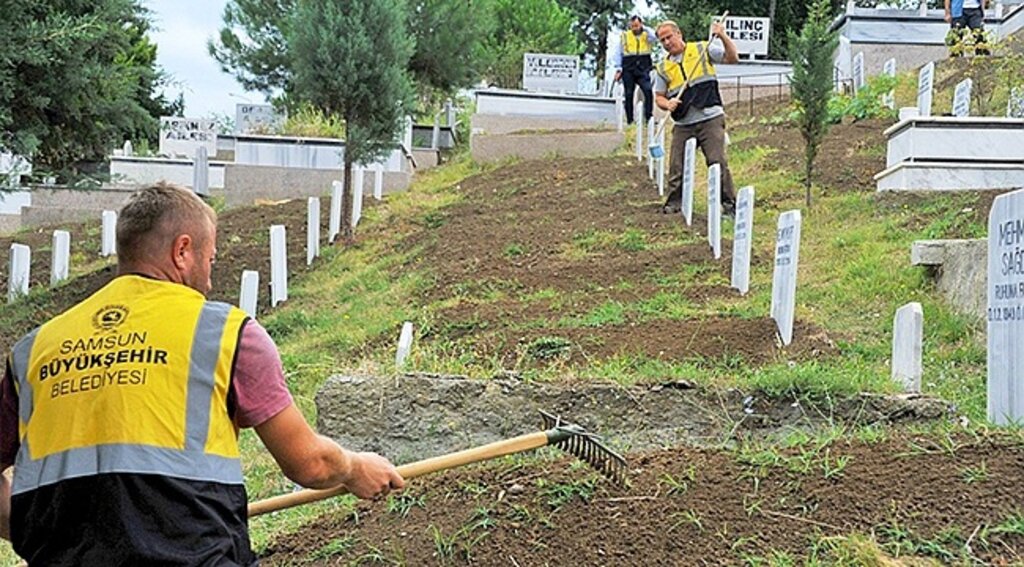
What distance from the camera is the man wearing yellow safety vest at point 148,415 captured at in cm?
265

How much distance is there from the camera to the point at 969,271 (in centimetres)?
779

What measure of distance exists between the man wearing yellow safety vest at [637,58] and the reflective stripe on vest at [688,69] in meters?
6.05

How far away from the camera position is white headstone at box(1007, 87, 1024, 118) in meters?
13.6

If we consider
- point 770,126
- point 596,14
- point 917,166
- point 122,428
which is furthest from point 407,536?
point 596,14

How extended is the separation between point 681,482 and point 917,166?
29.5ft

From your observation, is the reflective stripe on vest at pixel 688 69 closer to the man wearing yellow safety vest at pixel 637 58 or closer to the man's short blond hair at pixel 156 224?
the man wearing yellow safety vest at pixel 637 58

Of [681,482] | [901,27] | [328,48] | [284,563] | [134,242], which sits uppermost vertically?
[901,27]

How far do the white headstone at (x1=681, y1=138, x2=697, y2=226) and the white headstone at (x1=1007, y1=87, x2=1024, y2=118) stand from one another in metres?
4.51

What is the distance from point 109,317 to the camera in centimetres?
276

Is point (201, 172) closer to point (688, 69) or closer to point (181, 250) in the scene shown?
point (688, 69)

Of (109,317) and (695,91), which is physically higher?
(695,91)

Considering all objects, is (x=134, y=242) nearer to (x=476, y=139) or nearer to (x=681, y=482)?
(x=681, y=482)

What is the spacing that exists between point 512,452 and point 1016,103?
12.5m

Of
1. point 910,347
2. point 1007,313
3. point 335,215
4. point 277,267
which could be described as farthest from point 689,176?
point 1007,313
